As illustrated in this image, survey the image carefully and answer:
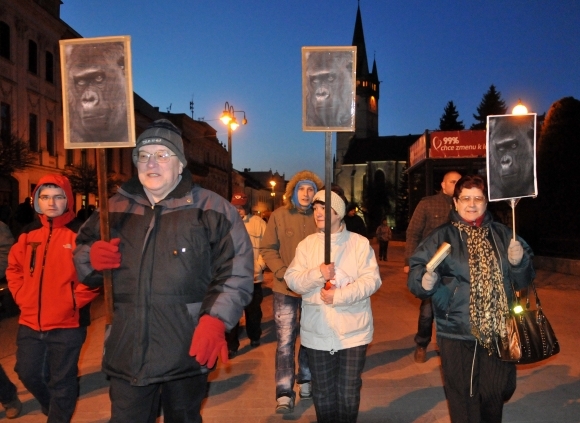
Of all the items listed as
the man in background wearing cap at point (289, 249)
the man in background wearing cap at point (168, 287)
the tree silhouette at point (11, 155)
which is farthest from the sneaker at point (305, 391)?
the tree silhouette at point (11, 155)

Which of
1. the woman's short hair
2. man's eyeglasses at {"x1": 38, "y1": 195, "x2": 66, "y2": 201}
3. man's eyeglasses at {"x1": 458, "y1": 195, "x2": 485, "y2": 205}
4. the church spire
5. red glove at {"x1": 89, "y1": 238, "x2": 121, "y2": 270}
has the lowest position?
red glove at {"x1": 89, "y1": 238, "x2": 121, "y2": 270}

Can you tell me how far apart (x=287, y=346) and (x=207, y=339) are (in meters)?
2.63

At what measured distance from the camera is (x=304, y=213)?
18.9 ft

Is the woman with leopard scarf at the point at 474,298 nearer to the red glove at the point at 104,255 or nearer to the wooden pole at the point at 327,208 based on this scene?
the wooden pole at the point at 327,208

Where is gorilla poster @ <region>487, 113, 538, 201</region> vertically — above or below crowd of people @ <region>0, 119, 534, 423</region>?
above

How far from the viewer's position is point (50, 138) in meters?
29.6

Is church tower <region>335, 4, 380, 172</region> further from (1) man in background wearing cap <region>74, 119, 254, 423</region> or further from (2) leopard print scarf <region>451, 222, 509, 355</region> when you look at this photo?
(1) man in background wearing cap <region>74, 119, 254, 423</region>

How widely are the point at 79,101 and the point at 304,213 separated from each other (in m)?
2.66

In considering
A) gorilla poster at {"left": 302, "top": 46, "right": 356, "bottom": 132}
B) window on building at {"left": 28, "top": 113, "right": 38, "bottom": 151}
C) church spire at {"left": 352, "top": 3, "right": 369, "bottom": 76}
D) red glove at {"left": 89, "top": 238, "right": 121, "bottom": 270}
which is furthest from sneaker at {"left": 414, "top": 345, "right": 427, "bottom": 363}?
church spire at {"left": 352, "top": 3, "right": 369, "bottom": 76}

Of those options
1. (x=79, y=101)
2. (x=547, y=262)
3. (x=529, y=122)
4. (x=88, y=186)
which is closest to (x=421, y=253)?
(x=529, y=122)

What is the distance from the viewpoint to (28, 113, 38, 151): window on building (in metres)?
27.4

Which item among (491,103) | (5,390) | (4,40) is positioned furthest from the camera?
(491,103)

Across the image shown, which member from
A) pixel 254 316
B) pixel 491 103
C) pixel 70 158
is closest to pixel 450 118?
pixel 491 103

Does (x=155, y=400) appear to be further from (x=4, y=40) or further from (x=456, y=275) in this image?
(x=4, y=40)
